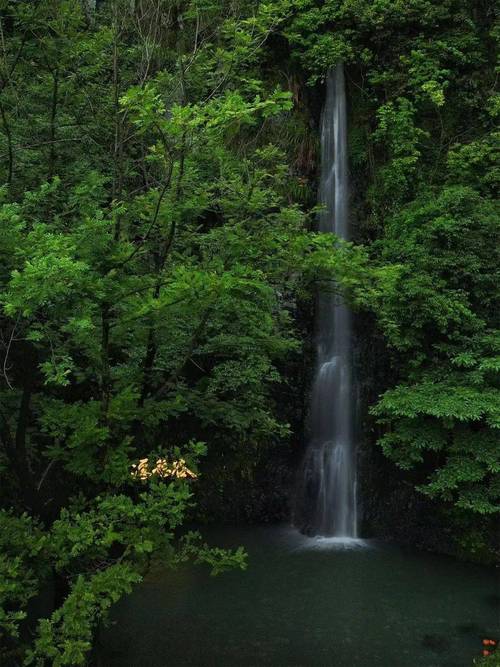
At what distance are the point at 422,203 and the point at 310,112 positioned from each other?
4093 mm

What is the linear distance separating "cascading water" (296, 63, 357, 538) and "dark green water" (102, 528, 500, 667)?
134 cm

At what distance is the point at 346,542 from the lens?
1119 cm

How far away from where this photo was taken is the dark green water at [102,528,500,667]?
7.20 meters

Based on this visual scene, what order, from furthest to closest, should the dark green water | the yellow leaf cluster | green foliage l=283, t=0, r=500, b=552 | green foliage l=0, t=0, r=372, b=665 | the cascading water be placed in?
the cascading water → green foliage l=283, t=0, r=500, b=552 → the dark green water → the yellow leaf cluster → green foliage l=0, t=0, r=372, b=665

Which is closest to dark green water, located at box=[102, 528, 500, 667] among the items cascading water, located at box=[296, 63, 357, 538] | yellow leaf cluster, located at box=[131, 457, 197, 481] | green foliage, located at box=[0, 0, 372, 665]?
cascading water, located at box=[296, 63, 357, 538]

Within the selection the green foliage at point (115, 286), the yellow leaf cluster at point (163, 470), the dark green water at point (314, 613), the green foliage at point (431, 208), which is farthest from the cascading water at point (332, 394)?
the yellow leaf cluster at point (163, 470)

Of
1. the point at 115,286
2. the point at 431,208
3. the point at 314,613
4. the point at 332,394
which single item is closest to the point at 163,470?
the point at 115,286

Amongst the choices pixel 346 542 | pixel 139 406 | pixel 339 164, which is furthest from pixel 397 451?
pixel 339 164

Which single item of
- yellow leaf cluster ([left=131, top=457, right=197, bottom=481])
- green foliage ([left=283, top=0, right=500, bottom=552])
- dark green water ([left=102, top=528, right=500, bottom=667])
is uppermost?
green foliage ([left=283, top=0, right=500, bottom=552])

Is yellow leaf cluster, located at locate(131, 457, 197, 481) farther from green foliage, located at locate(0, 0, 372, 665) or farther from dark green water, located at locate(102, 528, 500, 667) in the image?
dark green water, located at locate(102, 528, 500, 667)

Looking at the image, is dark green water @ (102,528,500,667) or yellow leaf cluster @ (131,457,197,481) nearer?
yellow leaf cluster @ (131,457,197,481)

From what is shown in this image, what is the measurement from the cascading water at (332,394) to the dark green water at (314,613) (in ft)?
4.40

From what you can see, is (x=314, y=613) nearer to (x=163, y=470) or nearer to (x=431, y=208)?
(x=163, y=470)

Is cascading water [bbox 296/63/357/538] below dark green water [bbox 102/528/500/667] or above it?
above
